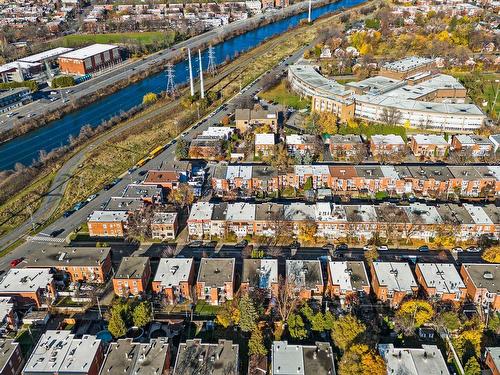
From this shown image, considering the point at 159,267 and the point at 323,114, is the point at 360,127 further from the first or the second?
the point at 159,267

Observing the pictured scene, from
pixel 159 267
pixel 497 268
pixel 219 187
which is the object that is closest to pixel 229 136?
pixel 219 187

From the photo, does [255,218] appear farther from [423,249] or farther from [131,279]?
[423,249]

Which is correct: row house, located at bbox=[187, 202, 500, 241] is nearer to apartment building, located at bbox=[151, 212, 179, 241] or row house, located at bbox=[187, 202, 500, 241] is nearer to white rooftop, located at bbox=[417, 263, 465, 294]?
apartment building, located at bbox=[151, 212, 179, 241]

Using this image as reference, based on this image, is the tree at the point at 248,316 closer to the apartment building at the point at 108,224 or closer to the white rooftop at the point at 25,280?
the white rooftop at the point at 25,280

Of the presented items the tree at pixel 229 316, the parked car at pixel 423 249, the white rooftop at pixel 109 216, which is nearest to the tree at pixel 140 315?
the tree at pixel 229 316

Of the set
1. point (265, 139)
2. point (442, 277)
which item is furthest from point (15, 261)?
point (442, 277)
